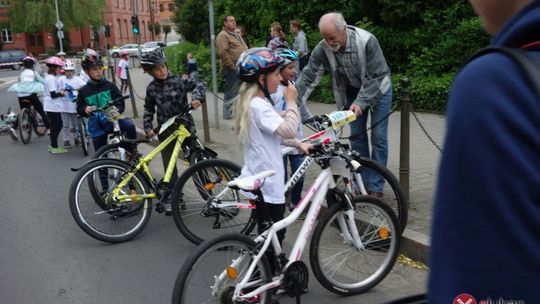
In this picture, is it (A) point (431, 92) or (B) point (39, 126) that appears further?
(B) point (39, 126)

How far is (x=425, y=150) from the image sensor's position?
7629 mm

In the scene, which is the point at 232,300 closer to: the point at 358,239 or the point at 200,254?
the point at 200,254

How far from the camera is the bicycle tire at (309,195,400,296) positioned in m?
3.68

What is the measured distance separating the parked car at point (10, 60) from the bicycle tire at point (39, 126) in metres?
38.9

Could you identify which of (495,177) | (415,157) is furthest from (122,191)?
(495,177)

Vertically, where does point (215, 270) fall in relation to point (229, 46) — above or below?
below

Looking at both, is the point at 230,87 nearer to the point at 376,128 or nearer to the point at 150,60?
the point at 150,60

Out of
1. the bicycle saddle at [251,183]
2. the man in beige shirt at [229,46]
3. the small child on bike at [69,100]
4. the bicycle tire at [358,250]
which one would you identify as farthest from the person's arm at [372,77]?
the small child on bike at [69,100]

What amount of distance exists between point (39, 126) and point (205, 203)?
8.75 metres

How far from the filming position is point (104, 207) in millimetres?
5332

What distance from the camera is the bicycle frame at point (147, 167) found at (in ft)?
17.1

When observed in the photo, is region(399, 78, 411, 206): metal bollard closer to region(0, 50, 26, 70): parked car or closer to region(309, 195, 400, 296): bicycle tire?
region(309, 195, 400, 296): bicycle tire

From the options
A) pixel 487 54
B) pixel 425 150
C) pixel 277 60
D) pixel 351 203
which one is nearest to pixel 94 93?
pixel 277 60

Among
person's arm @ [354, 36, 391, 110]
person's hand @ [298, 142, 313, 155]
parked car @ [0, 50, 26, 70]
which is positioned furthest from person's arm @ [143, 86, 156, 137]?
parked car @ [0, 50, 26, 70]
